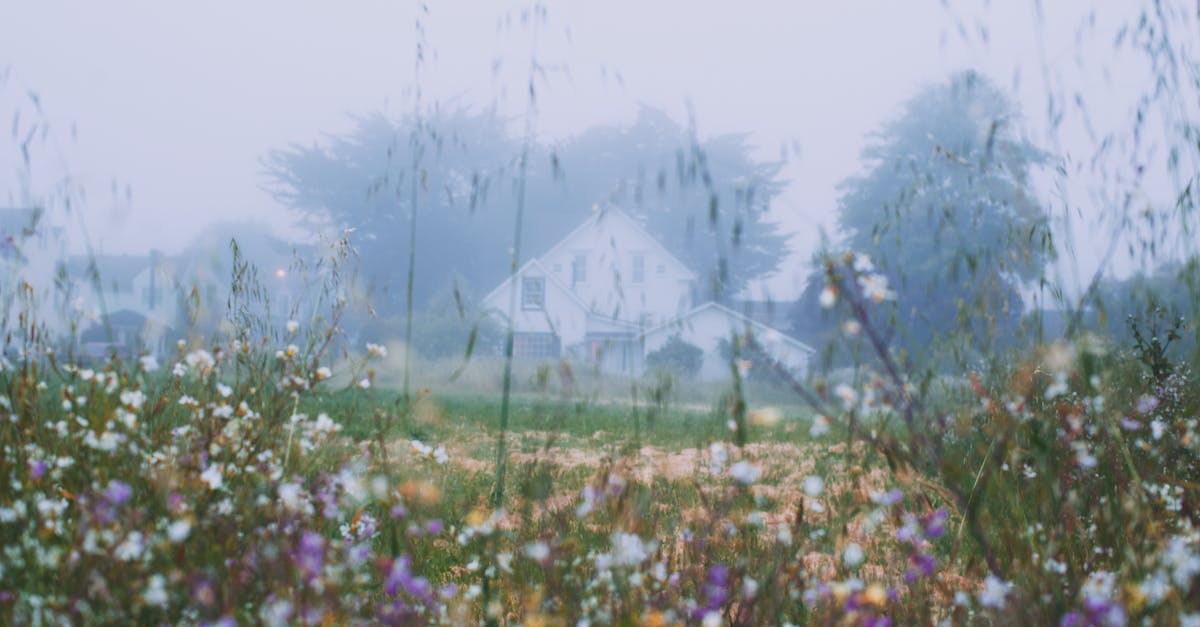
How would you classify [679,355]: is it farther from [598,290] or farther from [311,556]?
[311,556]

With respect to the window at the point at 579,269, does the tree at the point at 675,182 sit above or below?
above

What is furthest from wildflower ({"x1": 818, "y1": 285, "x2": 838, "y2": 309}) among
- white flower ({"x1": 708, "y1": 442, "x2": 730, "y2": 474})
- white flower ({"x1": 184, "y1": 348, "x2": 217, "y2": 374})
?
white flower ({"x1": 184, "y1": 348, "x2": 217, "y2": 374})

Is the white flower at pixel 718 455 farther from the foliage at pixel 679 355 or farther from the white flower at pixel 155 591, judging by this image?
the foliage at pixel 679 355

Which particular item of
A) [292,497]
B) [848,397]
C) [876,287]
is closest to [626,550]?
[848,397]

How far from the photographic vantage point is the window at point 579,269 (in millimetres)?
36375

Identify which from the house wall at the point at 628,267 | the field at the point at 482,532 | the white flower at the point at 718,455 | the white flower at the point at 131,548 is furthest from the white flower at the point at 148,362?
the house wall at the point at 628,267

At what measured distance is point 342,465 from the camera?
3.10 metres

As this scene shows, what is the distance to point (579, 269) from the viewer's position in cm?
3691

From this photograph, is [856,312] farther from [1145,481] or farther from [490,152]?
[490,152]

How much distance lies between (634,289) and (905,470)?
110 ft

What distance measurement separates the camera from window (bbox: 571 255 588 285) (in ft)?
119

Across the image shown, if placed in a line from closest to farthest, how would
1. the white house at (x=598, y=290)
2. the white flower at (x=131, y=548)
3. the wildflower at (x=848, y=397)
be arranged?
the white flower at (x=131, y=548)
the wildflower at (x=848, y=397)
the white house at (x=598, y=290)

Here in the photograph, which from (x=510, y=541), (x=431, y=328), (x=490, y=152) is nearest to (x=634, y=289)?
(x=431, y=328)

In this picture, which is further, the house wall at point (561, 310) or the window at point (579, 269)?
the window at point (579, 269)
